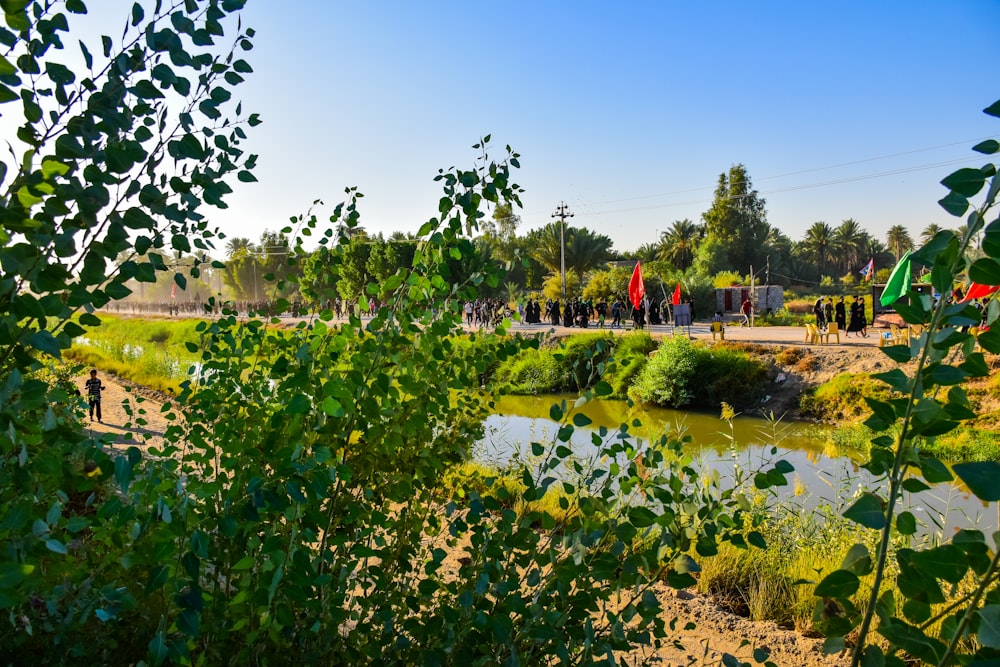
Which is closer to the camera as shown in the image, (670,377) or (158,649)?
(158,649)

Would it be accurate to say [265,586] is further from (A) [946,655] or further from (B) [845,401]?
(B) [845,401]

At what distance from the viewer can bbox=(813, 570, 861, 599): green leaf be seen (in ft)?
3.34

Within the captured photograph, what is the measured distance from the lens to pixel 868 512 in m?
1.02

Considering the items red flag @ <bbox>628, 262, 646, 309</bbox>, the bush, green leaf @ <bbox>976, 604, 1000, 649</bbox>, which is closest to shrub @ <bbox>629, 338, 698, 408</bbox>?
the bush

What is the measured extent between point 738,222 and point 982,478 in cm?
6461

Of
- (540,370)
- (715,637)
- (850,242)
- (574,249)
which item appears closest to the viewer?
(715,637)

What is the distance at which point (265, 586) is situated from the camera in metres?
1.38

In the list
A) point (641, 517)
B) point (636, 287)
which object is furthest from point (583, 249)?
point (641, 517)

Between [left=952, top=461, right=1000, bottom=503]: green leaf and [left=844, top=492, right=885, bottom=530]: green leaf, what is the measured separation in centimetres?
17

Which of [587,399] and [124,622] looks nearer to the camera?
[587,399]

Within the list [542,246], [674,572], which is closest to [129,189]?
[674,572]

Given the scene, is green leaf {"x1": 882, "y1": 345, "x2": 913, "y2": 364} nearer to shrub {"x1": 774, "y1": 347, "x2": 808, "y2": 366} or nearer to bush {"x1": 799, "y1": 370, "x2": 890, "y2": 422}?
bush {"x1": 799, "y1": 370, "x2": 890, "y2": 422}

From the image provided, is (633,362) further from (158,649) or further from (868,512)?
(158,649)

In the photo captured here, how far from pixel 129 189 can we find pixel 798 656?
4462 mm
